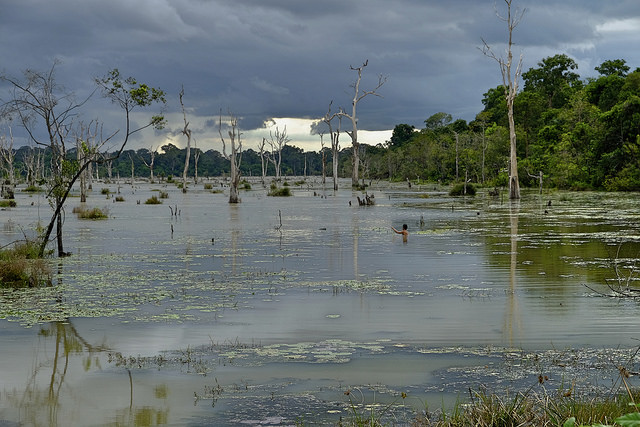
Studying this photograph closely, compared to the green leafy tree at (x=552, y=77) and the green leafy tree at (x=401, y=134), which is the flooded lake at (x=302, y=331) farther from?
the green leafy tree at (x=401, y=134)

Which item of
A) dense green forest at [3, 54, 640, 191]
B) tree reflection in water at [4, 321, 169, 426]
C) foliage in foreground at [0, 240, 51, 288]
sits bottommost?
tree reflection in water at [4, 321, 169, 426]

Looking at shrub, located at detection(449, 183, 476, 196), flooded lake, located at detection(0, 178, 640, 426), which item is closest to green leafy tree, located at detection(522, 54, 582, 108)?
shrub, located at detection(449, 183, 476, 196)

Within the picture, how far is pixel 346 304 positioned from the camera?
485 inches

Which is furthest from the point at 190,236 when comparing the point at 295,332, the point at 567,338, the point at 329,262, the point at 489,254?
the point at 567,338

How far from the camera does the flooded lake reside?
7.14m

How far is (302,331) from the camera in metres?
10.3

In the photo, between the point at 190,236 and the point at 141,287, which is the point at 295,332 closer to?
the point at 141,287

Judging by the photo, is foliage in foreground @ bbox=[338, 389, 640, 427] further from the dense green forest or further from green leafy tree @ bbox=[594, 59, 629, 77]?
green leafy tree @ bbox=[594, 59, 629, 77]

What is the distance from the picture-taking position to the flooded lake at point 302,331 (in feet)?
23.4

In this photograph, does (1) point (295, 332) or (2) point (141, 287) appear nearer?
(1) point (295, 332)

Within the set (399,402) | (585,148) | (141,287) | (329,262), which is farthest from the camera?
(585,148)

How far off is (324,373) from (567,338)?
11.8 ft

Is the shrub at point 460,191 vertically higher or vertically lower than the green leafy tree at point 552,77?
lower

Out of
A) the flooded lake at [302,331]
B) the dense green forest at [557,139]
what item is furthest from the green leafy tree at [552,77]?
the flooded lake at [302,331]
